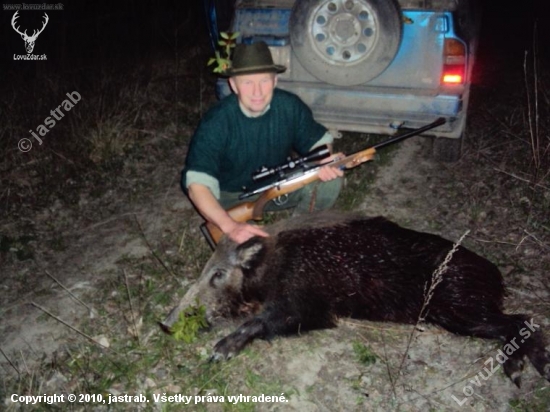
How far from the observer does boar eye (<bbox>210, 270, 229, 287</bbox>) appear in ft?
12.9

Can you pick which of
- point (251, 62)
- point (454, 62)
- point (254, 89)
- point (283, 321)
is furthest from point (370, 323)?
point (454, 62)

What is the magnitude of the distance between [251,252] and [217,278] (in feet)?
1.19

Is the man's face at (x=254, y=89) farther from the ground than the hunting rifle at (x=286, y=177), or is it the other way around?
the man's face at (x=254, y=89)

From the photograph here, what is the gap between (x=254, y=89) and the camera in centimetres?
397

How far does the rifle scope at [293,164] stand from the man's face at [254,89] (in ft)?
1.72

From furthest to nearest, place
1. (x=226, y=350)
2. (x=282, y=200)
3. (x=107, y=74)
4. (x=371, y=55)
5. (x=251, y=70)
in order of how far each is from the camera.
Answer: (x=107, y=74) → (x=282, y=200) → (x=371, y=55) → (x=251, y=70) → (x=226, y=350)

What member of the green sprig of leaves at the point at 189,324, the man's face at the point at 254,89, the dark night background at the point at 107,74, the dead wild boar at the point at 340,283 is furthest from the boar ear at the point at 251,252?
the dark night background at the point at 107,74

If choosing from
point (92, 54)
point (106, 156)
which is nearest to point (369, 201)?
point (106, 156)

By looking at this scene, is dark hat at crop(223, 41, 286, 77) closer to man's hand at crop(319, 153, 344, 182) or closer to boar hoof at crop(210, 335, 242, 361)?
man's hand at crop(319, 153, 344, 182)

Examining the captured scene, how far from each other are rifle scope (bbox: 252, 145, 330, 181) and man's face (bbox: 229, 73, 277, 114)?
20.6 inches

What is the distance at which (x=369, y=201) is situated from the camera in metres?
5.32

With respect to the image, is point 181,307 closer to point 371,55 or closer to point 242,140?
point 242,140

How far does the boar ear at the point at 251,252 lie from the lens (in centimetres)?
388

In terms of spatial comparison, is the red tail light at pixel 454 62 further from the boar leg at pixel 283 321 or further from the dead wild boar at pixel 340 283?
the boar leg at pixel 283 321
